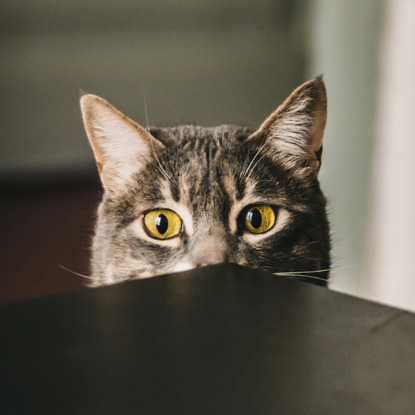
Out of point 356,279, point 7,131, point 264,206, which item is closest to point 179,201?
point 264,206

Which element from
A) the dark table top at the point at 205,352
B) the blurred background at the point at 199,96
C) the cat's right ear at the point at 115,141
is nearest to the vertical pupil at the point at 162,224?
the cat's right ear at the point at 115,141

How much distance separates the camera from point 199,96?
2.85 metres

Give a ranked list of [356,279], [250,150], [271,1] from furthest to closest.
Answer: [271,1] < [356,279] < [250,150]

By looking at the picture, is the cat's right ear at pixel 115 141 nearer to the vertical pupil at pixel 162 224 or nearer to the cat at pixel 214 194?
the cat at pixel 214 194

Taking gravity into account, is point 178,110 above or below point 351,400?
above

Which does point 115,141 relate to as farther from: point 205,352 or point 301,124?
point 205,352

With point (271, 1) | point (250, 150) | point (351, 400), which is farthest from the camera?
point (271, 1)

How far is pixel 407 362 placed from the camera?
10.7 inches

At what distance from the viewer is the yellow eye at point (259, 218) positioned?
1.00 metres

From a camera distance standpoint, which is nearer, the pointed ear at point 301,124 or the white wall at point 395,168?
the pointed ear at point 301,124

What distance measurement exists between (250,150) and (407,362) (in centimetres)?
82

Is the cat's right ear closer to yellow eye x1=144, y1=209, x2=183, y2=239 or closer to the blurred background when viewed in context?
yellow eye x1=144, y1=209, x2=183, y2=239

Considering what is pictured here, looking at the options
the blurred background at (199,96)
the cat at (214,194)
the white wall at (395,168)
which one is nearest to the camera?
the cat at (214,194)

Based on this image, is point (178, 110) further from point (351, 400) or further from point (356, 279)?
point (351, 400)
